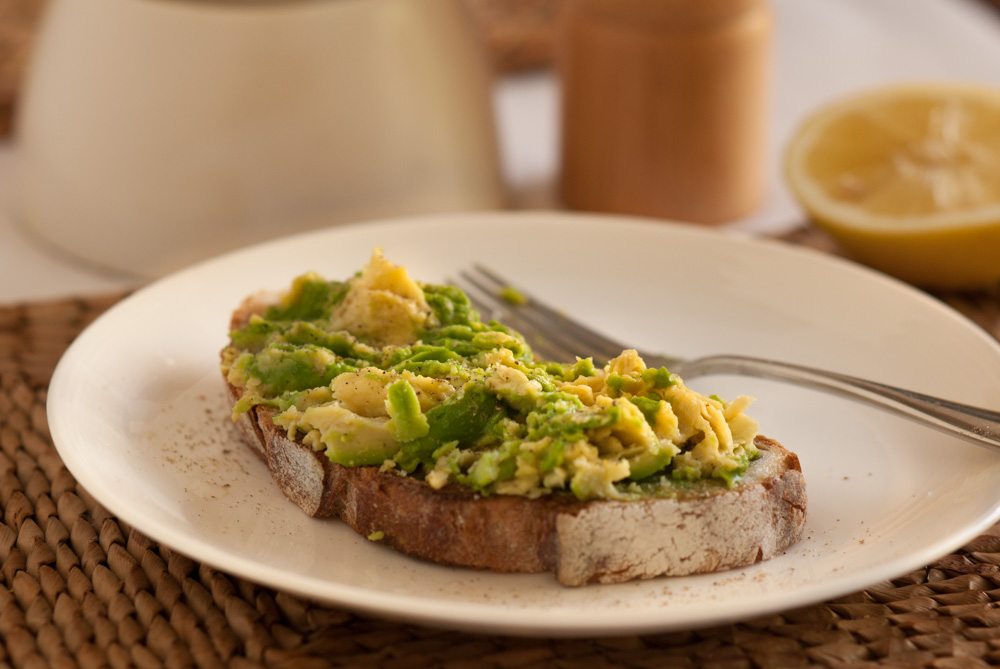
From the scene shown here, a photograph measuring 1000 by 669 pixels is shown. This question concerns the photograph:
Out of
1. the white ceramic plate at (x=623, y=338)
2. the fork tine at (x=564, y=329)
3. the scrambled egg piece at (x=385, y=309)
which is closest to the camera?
the white ceramic plate at (x=623, y=338)

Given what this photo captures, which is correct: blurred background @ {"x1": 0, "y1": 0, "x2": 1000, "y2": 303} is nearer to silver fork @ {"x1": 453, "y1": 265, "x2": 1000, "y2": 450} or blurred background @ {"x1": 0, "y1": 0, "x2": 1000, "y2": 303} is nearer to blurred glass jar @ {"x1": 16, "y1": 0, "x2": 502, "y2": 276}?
blurred glass jar @ {"x1": 16, "y1": 0, "x2": 502, "y2": 276}

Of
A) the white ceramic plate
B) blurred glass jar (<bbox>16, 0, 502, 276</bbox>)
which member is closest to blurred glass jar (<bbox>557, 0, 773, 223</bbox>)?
blurred glass jar (<bbox>16, 0, 502, 276</bbox>)

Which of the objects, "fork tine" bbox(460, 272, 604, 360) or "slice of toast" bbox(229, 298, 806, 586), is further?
"fork tine" bbox(460, 272, 604, 360)

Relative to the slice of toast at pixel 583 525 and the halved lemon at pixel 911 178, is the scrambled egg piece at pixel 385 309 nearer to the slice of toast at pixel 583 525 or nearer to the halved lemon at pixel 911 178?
the slice of toast at pixel 583 525

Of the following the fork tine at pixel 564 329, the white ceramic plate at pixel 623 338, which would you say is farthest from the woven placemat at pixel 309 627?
the fork tine at pixel 564 329

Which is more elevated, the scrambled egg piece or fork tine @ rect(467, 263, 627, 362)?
the scrambled egg piece

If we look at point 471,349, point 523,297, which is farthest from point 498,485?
point 523,297

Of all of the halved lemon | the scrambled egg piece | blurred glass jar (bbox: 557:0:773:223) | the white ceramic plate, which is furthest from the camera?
blurred glass jar (bbox: 557:0:773:223)
